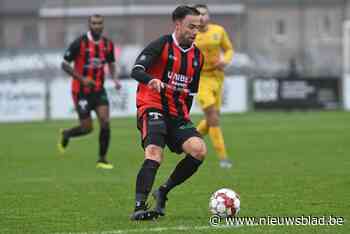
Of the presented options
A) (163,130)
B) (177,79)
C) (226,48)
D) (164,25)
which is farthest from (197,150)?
(164,25)

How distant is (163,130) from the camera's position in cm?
876

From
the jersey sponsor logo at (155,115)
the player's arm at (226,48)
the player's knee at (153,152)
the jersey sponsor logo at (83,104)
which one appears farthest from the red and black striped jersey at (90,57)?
the player's knee at (153,152)

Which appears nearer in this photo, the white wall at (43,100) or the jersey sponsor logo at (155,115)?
the jersey sponsor logo at (155,115)

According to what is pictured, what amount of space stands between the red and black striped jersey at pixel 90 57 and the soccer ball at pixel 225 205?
22.0 ft

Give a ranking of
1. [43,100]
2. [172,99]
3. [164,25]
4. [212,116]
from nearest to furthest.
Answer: [172,99] < [212,116] < [43,100] < [164,25]

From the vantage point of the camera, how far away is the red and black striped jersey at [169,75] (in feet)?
29.0

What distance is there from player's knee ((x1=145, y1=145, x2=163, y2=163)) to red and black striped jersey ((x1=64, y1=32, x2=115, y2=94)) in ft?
21.2

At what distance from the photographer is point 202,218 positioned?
8.64 metres

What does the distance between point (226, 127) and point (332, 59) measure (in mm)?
13354

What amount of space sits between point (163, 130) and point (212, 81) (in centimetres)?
585

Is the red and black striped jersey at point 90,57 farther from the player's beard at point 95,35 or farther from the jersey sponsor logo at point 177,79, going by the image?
the jersey sponsor logo at point 177,79

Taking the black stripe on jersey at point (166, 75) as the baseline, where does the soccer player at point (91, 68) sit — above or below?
below

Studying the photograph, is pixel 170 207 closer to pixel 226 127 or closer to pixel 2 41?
pixel 226 127

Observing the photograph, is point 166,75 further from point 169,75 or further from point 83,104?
point 83,104
